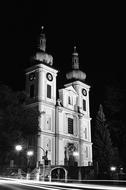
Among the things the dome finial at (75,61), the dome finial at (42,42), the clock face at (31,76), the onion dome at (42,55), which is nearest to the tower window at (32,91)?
the clock face at (31,76)

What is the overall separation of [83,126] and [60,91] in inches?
365

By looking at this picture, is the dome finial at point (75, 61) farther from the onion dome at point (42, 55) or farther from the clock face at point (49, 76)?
the clock face at point (49, 76)

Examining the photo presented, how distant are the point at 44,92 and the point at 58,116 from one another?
5.56 metres

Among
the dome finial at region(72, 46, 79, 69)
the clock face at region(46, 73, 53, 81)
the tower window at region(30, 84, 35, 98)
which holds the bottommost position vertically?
the tower window at region(30, 84, 35, 98)

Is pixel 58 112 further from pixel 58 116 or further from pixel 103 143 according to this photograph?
pixel 103 143

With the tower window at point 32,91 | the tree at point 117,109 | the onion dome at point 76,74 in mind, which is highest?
the onion dome at point 76,74

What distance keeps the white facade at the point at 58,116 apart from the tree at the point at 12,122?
7737mm

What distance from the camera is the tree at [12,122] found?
48.5m

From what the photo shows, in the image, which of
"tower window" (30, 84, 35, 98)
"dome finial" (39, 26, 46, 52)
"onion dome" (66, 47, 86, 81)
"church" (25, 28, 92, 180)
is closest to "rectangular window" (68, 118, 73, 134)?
"church" (25, 28, 92, 180)

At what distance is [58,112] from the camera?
6725 cm

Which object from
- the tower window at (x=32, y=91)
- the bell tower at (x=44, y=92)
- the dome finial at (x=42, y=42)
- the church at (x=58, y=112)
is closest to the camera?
the bell tower at (x=44, y=92)

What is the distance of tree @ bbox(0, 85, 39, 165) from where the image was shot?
48500 millimetres

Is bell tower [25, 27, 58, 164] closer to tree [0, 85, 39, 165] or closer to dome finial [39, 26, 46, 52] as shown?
dome finial [39, 26, 46, 52]

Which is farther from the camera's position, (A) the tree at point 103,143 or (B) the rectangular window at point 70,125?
(B) the rectangular window at point 70,125
